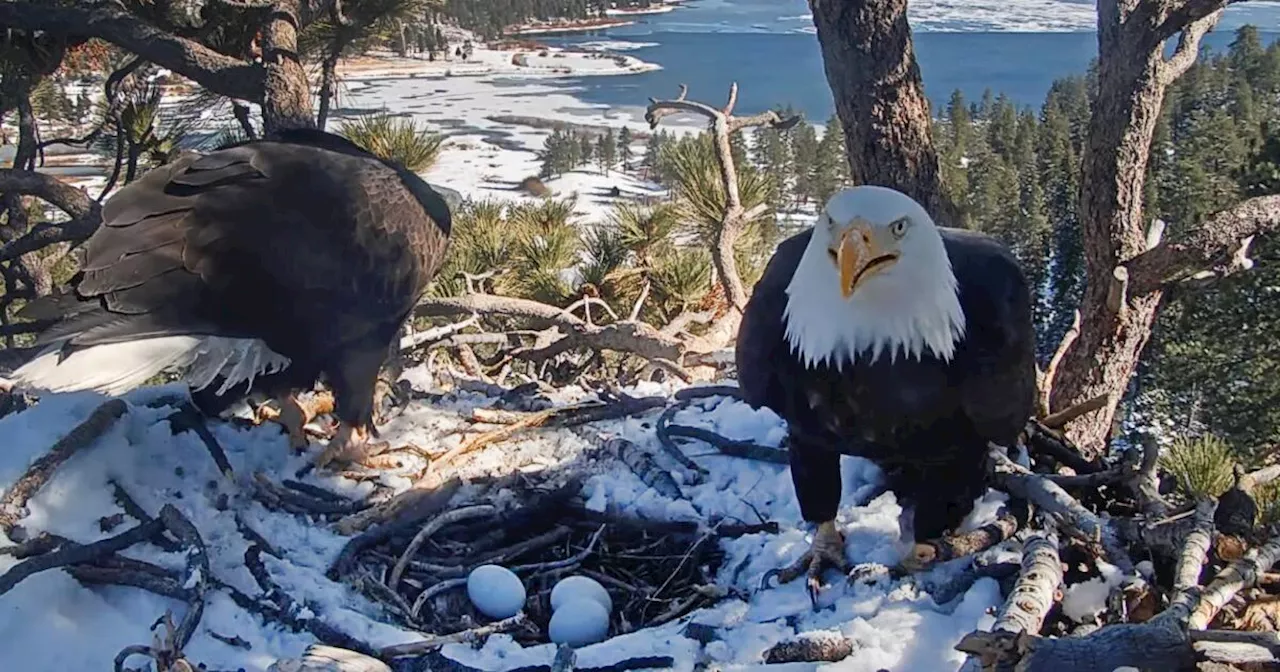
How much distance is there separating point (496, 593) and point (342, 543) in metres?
0.52

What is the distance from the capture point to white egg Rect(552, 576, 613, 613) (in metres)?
2.29

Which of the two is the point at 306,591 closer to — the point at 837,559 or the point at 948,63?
the point at 837,559

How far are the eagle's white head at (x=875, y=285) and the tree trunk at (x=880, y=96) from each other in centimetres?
155

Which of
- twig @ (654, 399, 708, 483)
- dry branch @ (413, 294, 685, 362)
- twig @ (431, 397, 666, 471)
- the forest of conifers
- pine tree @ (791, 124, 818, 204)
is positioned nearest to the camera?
twig @ (654, 399, 708, 483)

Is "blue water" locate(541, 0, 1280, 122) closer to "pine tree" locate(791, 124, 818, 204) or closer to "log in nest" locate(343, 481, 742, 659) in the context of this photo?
"pine tree" locate(791, 124, 818, 204)

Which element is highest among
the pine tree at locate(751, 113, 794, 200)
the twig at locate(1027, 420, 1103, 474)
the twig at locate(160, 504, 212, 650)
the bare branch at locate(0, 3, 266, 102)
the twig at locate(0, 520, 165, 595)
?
the bare branch at locate(0, 3, 266, 102)

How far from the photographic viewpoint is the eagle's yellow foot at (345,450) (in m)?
2.99

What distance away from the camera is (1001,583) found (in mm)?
2072

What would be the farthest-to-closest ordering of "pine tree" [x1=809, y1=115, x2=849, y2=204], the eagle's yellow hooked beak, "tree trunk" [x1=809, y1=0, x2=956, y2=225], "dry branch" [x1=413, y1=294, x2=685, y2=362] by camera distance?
"pine tree" [x1=809, y1=115, x2=849, y2=204], "dry branch" [x1=413, y1=294, x2=685, y2=362], "tree trunk" [x1=809, y1=0, x2=956, y2=225], the eagle's yellow hooked beak

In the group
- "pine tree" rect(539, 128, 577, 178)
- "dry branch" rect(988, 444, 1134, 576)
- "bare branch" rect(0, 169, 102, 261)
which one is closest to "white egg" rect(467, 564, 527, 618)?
"dry branch" rect(988, 444, 1134, 576)

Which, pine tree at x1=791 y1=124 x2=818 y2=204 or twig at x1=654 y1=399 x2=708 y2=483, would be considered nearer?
twig at x1=654 y1=399 x2=708 y2=483

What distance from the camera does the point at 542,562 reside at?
2.58 m

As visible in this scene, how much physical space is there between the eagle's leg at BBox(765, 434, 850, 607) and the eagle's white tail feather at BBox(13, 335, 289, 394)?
1.53 metres

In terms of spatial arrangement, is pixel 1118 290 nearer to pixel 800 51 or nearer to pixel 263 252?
pixel 263 252
